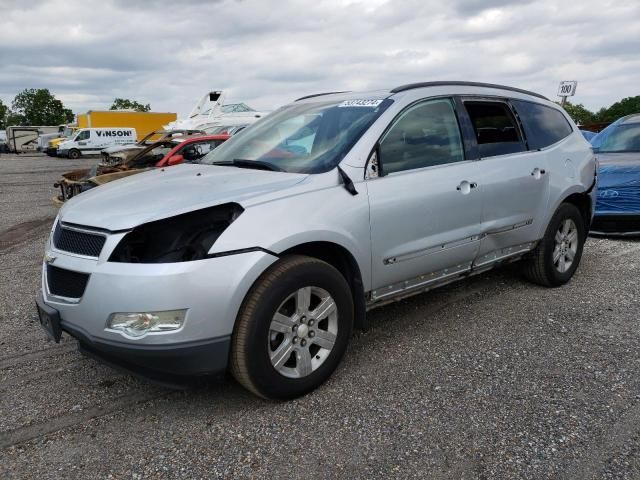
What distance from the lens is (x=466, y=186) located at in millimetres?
3801

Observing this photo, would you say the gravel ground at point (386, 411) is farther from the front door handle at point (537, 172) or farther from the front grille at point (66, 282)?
the front door handle at point (537, 172)

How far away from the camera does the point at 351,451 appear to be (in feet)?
8.49

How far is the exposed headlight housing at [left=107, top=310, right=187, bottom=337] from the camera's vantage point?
8.45ft

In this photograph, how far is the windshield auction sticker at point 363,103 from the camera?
3.63m

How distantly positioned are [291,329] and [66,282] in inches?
47.1

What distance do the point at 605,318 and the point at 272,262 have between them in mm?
2927

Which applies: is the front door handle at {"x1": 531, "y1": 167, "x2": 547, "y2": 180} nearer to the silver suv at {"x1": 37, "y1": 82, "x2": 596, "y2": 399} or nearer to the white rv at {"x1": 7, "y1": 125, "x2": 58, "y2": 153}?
the silver suv at {"x1": 37, "y1": 82, "x2": 596, "y2": 399}

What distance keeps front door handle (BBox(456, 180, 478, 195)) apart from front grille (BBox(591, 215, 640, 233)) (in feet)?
12.7

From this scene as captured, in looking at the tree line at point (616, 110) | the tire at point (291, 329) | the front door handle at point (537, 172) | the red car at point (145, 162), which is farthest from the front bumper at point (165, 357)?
the tree line at point (616, 110)

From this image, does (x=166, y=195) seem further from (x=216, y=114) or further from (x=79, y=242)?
(x=216, y=114)

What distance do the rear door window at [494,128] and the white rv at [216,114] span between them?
22.6 metres

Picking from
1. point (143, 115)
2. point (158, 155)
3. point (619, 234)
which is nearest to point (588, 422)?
point (619, 234)

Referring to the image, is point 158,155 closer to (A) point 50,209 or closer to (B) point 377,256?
(A) point 50,209

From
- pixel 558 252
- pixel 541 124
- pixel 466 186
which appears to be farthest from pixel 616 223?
pixel 466 186
